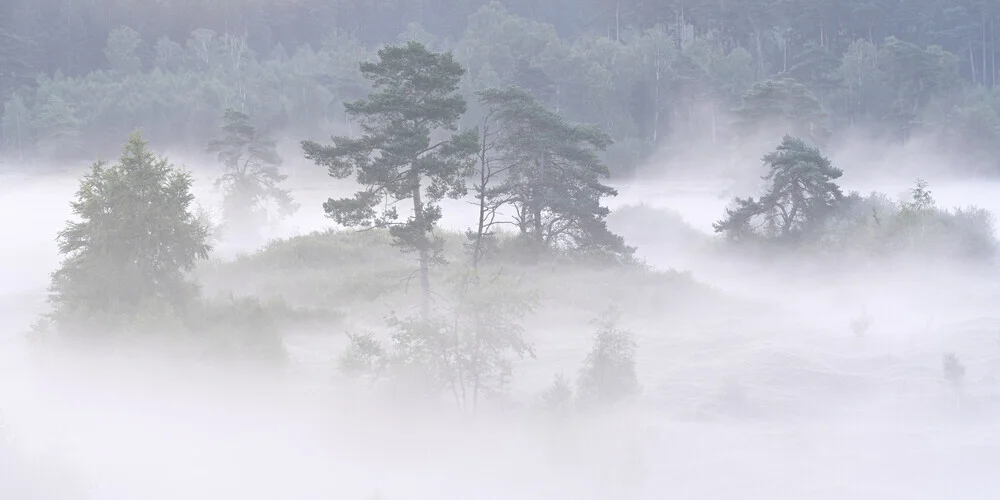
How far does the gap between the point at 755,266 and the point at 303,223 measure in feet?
111

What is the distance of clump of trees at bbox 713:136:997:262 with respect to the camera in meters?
37.9

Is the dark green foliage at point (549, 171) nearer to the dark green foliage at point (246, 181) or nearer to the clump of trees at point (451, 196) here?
the clump of trees at point (451, 196)

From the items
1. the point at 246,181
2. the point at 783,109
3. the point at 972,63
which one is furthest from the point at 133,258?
the point at 972,63

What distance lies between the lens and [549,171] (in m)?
37.8

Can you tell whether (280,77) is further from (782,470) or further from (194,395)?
(782,470)

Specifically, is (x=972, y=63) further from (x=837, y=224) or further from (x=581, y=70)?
(x=837, y=224)

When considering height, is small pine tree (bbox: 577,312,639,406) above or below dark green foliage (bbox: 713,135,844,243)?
below

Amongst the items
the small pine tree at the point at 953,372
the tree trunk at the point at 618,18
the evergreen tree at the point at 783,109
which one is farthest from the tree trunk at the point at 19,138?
the small pine tree at the point at 953,372

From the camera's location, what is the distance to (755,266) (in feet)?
134

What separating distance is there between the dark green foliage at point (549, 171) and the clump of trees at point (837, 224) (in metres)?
6.39

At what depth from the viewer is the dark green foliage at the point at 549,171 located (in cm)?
3684

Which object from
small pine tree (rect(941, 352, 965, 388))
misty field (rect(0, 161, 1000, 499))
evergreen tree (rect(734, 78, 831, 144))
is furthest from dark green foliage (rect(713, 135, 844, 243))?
small pine tree (rect(941, 352, 965, 388))

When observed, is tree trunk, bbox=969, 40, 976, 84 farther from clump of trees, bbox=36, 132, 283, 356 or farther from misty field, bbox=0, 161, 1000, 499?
clump of trees, bbox=36, 132, 283, 356

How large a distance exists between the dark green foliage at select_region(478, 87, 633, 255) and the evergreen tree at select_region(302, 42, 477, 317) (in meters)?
9.40
